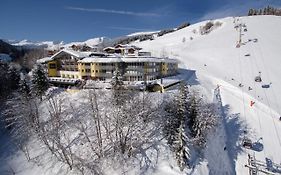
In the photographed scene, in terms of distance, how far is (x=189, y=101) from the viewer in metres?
38.4

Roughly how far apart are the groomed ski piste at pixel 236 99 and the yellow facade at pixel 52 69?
22575 millimetres

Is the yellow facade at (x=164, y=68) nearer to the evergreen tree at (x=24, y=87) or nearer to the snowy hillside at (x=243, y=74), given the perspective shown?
the snowy hillside at (x=243, y=74)

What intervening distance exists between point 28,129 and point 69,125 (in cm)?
635

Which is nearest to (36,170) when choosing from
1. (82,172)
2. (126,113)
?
(82,172)

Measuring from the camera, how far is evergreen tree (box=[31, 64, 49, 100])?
47.8 metres

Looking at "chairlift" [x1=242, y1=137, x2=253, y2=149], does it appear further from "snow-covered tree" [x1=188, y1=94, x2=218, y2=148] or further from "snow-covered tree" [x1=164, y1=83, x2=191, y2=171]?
"snow-covered tree" [x1=164, y1=83, x2=191, y2=171]

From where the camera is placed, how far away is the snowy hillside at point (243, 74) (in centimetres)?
4366

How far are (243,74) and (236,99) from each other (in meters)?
18.8

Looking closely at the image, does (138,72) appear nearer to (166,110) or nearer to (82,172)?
(166,110)

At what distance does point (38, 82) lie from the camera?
158 ft

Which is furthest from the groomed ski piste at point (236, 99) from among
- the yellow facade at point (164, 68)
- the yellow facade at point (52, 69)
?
the yellow facade at point (52, 69)

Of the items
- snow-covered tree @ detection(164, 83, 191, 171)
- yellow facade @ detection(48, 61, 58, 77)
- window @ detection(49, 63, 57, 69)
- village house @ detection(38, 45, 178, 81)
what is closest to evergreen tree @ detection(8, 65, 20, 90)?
village house @ detection(38, 45, 178, 81)

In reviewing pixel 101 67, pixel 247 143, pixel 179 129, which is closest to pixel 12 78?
pixel 101 67

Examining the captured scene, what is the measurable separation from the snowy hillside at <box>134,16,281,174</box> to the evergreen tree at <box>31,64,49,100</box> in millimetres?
33071
